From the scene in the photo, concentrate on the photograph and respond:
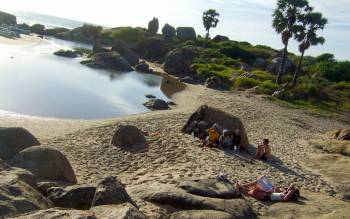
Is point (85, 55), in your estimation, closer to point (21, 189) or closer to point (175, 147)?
point (175, 147)

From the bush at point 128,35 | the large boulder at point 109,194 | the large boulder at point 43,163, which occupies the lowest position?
the large boulder at point 43,163

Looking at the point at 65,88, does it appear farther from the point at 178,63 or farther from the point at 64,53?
the point at 64,53

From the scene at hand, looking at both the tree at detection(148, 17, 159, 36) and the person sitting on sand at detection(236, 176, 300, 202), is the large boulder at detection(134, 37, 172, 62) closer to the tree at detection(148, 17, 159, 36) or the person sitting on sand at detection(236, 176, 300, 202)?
the tree at detection(148, 17, 159, 36)

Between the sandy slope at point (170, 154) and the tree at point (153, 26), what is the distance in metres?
90.8

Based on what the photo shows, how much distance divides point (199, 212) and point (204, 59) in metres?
78.0

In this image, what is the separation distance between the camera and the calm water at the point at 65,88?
40.0 meters

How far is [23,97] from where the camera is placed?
4234 cm

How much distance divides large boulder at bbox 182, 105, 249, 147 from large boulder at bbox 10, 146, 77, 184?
12451 millimetres

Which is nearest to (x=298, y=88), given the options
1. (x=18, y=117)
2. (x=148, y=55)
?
(x=18, y=117)

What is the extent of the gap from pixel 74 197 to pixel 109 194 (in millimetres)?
1263

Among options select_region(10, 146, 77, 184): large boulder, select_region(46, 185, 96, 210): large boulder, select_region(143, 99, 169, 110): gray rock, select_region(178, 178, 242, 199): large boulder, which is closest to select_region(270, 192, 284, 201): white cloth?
select_region(178, 178, 242, 199): large boulder

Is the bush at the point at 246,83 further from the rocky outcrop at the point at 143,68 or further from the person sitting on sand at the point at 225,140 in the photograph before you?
the person sitting on sand at the point at 225,140

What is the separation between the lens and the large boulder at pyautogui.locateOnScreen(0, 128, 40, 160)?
1884cm

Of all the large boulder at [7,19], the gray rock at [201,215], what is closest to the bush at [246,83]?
the gray rock at [201,215]
